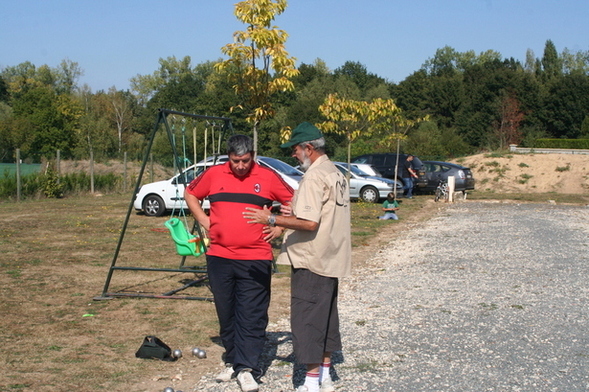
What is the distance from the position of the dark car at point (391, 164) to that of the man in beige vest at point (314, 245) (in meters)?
23.8

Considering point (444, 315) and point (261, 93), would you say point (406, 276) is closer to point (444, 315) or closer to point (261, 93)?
point (444, 315)

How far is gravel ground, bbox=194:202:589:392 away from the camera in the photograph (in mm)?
5273

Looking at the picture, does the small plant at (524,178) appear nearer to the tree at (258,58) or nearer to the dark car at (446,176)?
the dark car at (446,176)

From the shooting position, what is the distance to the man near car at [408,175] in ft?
89.2

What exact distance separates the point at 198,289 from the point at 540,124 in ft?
217

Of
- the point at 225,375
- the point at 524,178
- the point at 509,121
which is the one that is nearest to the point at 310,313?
the point at 225,375

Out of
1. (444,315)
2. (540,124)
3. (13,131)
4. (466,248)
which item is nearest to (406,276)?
(444,315)

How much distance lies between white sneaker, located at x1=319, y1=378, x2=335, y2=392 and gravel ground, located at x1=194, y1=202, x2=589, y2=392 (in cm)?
11

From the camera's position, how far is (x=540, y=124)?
6869 centimetres

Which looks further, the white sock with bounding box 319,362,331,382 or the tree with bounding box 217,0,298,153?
the tree with bounding box 217,0,298,153

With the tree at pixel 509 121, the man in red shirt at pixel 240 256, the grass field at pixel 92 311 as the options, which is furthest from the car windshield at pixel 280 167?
the tree at pixel 509 121

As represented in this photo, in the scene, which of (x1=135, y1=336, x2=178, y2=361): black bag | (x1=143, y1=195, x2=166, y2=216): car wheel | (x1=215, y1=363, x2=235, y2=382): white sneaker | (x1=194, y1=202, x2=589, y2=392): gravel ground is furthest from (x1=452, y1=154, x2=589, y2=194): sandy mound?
(x1=215, y1=363, x2=235, y2=382): white sneaker

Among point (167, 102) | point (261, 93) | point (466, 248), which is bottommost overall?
point (466, 248)

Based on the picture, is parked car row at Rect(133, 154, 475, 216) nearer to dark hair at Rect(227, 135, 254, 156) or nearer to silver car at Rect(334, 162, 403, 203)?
silver car at Rect(334, 162, 403, 203)
